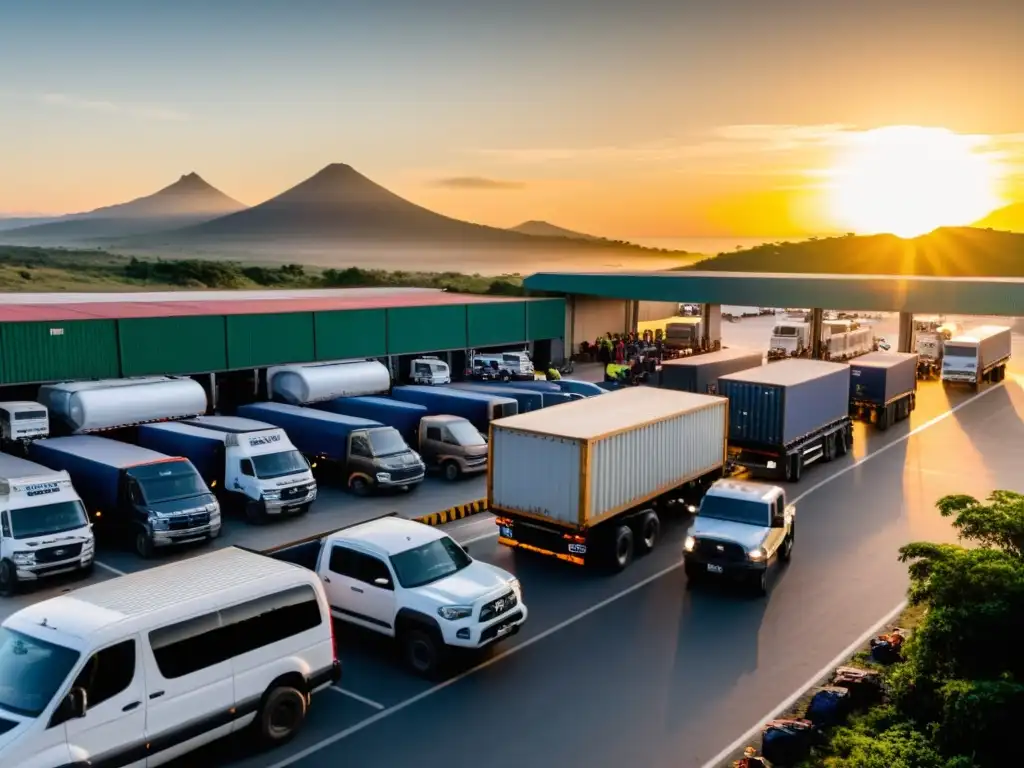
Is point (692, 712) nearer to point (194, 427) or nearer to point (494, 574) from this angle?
point (494, 574)

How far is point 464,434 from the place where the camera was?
25172 millimetres

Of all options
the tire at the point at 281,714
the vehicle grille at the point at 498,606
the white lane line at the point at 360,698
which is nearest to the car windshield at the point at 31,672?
the tire at the point at 281,714

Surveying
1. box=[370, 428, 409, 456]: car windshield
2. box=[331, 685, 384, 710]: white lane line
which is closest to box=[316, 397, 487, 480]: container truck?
Answer: box=[370, 428, 409, 456]: car windshield

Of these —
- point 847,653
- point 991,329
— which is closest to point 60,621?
point 847,653

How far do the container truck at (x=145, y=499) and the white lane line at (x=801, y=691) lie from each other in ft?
39.3

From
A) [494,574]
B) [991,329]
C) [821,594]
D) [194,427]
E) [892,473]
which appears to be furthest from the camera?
[991,329]

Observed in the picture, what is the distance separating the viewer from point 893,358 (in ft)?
114

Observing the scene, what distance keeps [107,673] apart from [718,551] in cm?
1054

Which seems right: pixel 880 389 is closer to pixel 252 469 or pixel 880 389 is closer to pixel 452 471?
pixel 452 471

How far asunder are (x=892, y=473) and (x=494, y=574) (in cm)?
1691

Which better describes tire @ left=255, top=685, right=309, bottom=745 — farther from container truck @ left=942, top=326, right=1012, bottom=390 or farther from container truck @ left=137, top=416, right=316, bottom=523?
container truck @ left=942, top=326, right=1012, bottom=390

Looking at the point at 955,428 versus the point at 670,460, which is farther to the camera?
the point at 955,428

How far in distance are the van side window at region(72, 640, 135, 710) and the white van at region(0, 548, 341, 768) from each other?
0.01 m

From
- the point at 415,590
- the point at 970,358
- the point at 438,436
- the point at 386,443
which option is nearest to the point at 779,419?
the point at 438,436
